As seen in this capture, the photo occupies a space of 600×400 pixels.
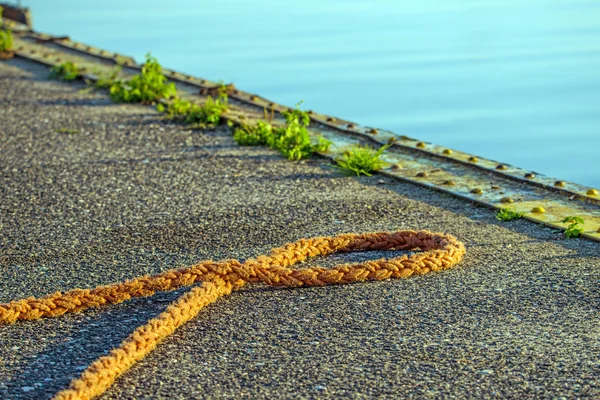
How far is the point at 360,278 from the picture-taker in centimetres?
459

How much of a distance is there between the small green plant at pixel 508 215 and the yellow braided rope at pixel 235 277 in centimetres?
65

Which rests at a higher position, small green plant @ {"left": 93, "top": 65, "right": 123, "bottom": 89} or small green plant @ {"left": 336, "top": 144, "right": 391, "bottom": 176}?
small green plant @ {"left": 93, "top": 65, "right": 123, "bottom": 89}

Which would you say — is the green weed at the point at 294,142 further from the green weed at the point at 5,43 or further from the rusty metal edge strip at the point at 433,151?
Answer: the green weed at the point at 5,43

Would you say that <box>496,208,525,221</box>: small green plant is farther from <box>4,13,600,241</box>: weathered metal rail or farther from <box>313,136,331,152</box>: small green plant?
<box>313,136,331,152</box>: small green plant

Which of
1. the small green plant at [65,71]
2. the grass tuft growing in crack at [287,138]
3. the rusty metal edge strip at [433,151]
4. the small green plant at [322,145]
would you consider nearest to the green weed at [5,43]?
the small green plant at [65,71]

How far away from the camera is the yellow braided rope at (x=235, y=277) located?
402cm

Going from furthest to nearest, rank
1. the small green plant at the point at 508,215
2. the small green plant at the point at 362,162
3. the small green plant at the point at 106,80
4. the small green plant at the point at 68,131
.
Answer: the small green plant at the point at 106,80 → the small green plant at the point at 68,131 → the small green plant at the point at 362,162 → the small green plant at the point at 508,215

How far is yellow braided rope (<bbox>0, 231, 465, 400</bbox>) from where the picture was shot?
4.02 m

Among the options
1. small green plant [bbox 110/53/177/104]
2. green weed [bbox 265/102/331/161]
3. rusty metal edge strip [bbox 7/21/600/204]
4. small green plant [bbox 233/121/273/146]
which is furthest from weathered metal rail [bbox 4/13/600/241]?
small green plant [bbox 233/121/273/146]

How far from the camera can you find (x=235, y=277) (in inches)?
179

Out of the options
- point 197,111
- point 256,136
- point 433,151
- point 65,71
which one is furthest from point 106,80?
point 433,151

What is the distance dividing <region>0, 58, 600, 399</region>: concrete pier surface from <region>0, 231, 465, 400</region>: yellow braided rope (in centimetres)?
5

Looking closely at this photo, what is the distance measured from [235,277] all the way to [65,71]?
251 inches

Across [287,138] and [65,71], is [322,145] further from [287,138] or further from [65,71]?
Answer: [65,71]
